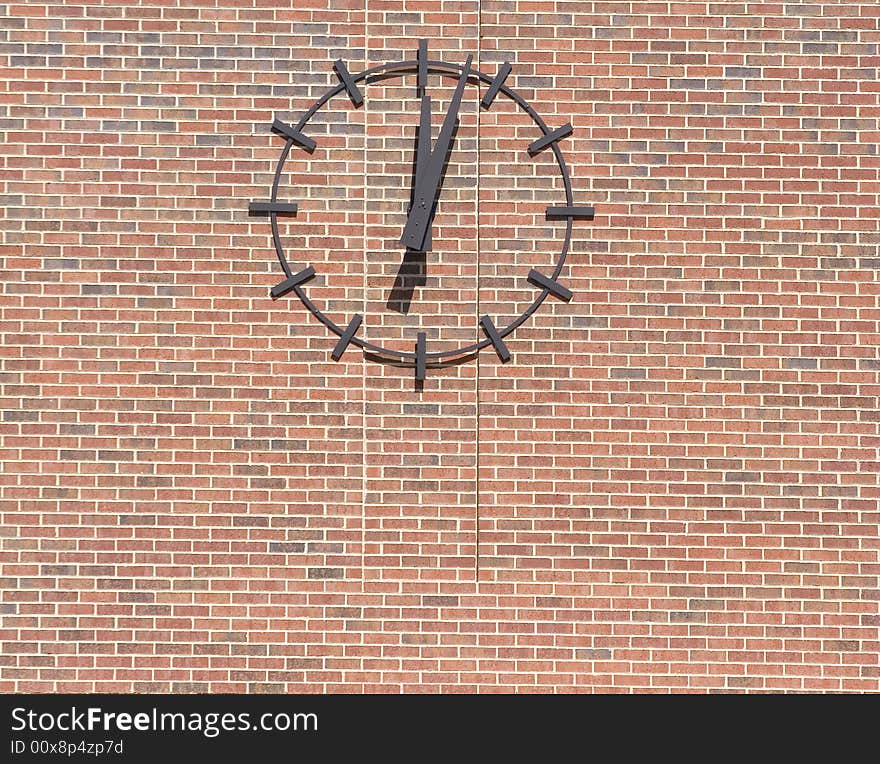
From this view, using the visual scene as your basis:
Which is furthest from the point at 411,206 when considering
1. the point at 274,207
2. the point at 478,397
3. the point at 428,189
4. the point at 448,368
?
the point at 478,397

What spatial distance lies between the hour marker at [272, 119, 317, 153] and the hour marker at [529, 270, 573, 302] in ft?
3.92

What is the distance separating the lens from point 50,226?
267 inches

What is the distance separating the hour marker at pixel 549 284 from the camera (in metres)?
6.76

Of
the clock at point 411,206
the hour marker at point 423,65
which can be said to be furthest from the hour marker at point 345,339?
the hour marker at point 423,65

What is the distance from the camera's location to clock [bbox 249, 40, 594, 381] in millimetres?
6750

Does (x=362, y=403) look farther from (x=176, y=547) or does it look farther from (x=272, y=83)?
(x=272, y=83)

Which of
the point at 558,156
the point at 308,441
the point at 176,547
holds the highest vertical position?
the point at 558,156

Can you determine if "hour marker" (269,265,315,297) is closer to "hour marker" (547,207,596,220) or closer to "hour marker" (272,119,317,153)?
"hour marker" (272,119,317,153)

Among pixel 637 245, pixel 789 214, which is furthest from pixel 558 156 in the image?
pixel 789 214

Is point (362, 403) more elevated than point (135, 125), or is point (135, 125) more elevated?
point (135, 125)

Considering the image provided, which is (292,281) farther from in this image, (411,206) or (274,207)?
(411,206)

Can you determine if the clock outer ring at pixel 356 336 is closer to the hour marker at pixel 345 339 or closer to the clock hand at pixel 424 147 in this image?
the hour marker at pixel 345 339

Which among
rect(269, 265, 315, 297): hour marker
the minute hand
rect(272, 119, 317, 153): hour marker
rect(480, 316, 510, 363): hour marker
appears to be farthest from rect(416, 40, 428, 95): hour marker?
rect(480, 316, 510, 363): hour marker

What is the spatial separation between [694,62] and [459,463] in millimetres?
2208
